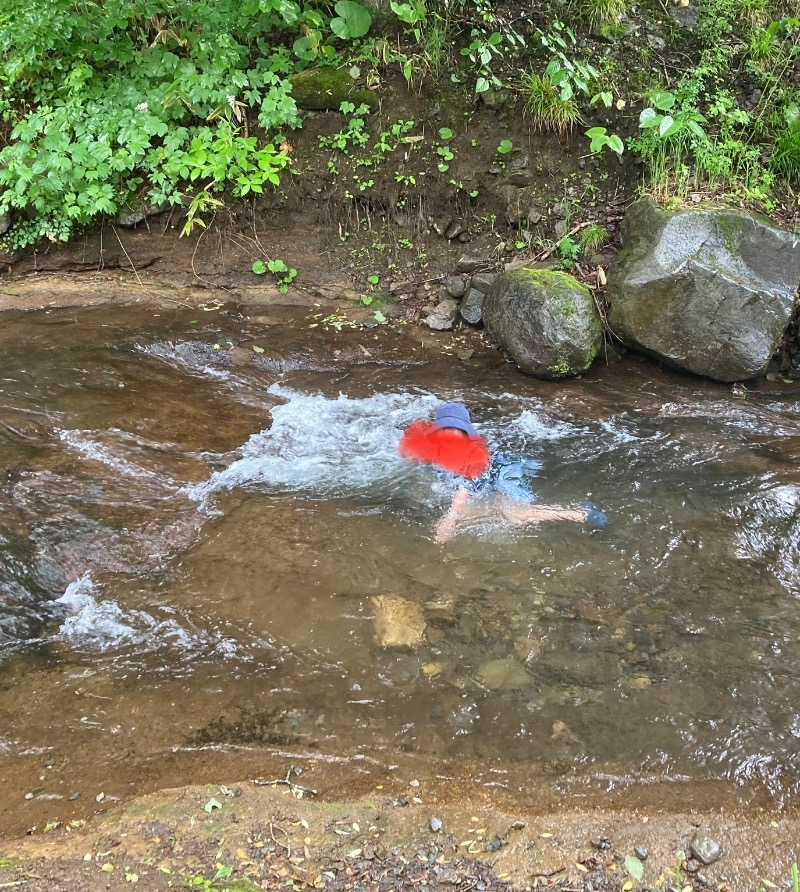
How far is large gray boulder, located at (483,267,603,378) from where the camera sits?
565 centimetres

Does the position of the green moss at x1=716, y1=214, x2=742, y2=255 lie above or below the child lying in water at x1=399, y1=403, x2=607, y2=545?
above

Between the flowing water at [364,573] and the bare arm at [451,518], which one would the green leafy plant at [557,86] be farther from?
the bare arm at [451,518]

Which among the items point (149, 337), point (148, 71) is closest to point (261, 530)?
point (149, 337)

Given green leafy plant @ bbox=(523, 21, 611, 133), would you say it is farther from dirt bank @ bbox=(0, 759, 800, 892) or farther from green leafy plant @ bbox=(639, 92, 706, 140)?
dirt bank @ bbox=(0, 759, 800, 892)

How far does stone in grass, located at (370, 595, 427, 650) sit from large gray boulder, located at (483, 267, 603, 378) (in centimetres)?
284

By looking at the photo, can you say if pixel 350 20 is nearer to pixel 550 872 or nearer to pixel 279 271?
pixel 279 271

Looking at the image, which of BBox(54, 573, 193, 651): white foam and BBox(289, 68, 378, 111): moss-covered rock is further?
BBox(289, 68, 378, 111): moss-covered rock

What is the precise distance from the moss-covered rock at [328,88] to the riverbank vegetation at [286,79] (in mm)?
44

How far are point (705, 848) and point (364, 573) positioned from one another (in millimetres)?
2217

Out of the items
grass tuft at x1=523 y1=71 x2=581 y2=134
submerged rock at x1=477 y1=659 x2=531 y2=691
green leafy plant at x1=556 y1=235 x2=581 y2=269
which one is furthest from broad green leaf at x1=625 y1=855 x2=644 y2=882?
grass tuft at x1=523 y1=71 x2=581 y2=134

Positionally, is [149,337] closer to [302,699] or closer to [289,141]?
[289,141]

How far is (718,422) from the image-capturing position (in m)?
5.44

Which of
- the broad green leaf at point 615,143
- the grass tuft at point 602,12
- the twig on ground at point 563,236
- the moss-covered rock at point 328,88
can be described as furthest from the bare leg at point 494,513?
the grass tuft at point 602,12

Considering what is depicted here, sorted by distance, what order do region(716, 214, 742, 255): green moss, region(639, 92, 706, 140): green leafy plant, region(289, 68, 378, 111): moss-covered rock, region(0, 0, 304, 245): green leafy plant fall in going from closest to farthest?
1. region(716, 214, 742, 255): green moss
2. region(639, 92, 706, 140): green leafy plant
3. region(0, 0, 304, 245): green leafy plant
4. region(289, 68, 378, 111): moss-covered rock
